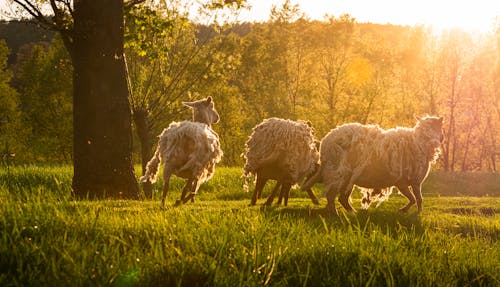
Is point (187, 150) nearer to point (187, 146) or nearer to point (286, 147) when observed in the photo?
point (187, 146)

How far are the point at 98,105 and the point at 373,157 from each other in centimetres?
551

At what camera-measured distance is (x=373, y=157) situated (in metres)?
9.64

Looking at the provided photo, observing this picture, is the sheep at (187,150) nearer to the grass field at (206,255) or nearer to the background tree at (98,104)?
the background tree at (98,104)

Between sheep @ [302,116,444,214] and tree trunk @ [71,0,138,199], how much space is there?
13.0 ft

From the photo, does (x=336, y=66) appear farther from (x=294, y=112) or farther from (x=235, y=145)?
(x=235, y=145)

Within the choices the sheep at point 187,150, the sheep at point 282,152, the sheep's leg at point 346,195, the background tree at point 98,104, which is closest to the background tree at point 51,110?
the background tree at point 98,104

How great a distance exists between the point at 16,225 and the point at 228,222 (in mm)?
2304

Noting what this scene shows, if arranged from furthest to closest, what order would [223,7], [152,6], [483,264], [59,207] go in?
1. [152,6]
2. [223,7]
3. [59,207]
4. [483,264]

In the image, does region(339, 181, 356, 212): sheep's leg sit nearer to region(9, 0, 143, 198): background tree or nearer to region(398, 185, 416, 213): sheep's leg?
region(398, 185, 416, 213): sheep's leg

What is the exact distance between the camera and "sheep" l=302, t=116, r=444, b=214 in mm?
9500

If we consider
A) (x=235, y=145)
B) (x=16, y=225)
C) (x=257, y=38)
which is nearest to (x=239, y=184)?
(x=16, y=225)

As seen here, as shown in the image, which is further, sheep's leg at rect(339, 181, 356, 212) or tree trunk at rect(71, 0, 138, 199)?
tree trunk at rect(71, 0, 138, 199)

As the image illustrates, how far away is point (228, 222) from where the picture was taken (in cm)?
616

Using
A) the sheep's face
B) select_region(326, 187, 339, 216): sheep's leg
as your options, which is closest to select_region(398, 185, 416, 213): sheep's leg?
the sheep's face
